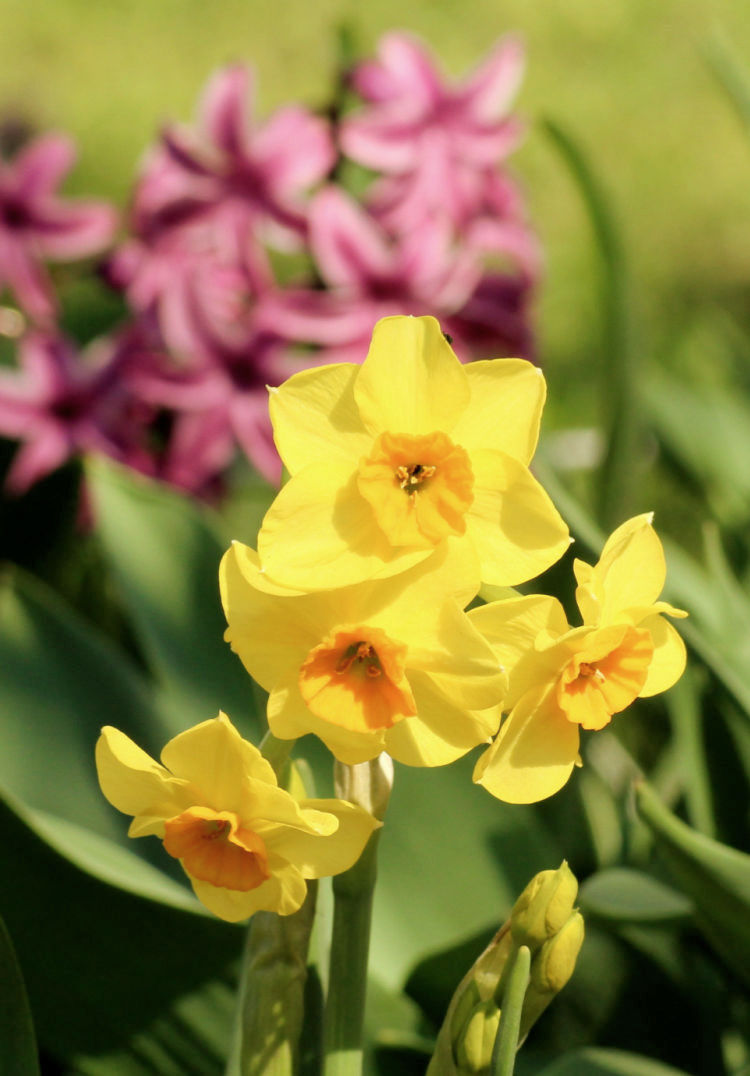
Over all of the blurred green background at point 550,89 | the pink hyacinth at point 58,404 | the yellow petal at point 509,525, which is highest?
the yellow petal at point 509,525

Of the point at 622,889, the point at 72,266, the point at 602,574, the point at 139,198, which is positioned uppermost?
the point at 602,574

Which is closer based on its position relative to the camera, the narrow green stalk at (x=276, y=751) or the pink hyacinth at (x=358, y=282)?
the narrow green stalk at (x=276, y=751)

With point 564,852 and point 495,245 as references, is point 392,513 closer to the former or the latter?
point 564,852


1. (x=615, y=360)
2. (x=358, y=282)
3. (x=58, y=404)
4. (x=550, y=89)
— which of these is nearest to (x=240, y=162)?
(x=358, y=282)

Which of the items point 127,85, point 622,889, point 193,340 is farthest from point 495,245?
point 127,85

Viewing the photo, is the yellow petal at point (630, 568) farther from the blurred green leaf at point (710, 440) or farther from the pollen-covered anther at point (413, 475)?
the blurred green leaf at point (710, 440)

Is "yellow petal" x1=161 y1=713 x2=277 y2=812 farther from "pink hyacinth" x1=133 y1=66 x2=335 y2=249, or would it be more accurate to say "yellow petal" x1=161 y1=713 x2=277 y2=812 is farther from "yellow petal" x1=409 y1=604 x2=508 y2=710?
"pink hyacinth" x1=133 y1=66 x2=335 y2=249

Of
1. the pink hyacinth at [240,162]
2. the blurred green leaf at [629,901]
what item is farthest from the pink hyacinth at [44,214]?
the blurred green leaf at [629,901]

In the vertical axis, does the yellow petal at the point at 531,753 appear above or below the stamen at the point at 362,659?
below
